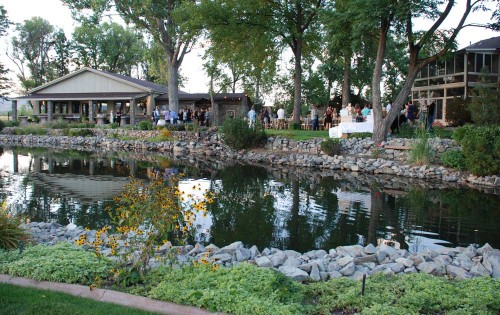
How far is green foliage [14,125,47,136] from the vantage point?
36.3 meters

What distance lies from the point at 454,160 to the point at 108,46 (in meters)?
50.2

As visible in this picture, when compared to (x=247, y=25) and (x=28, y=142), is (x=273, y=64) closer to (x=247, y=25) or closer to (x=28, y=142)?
(x=247, y=25)

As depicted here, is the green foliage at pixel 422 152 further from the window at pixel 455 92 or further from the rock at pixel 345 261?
the rock at pixel 345 261

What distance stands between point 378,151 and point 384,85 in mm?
30846

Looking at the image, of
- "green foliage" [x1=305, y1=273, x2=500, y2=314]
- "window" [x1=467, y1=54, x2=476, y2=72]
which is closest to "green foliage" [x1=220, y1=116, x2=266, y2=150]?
"window" [x1=467, y1=54, x2=476, y2=72]

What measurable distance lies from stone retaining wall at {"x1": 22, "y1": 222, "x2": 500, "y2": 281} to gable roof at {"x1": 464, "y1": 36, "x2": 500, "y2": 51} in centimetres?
2453

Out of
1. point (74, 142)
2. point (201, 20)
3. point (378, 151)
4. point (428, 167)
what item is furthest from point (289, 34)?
point (74, 142)

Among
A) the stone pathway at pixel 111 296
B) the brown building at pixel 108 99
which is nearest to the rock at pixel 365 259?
the stone pathway at pixel 111 296

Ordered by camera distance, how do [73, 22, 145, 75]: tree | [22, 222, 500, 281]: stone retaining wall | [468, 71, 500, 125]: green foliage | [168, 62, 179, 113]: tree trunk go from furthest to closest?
[73, 22, 145, 75]: tree
[168, 62, 179, 113]: tree trunk
[468, 71, 500, 125]: green foliage
[22, 222, 500, 281]: stone retaining wall


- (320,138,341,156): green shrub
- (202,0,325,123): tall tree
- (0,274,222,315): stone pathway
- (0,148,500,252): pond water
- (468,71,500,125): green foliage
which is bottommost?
(0,148,500,252): pond water

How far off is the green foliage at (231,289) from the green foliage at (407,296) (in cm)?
32

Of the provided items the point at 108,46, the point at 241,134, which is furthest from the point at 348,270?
the point at 108,46

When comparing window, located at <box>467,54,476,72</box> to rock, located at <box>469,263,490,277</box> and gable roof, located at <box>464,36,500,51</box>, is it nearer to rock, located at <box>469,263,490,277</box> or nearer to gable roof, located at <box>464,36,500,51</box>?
gable roof, located at <box>464,36,500,51</box>

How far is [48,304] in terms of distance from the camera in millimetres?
4258
